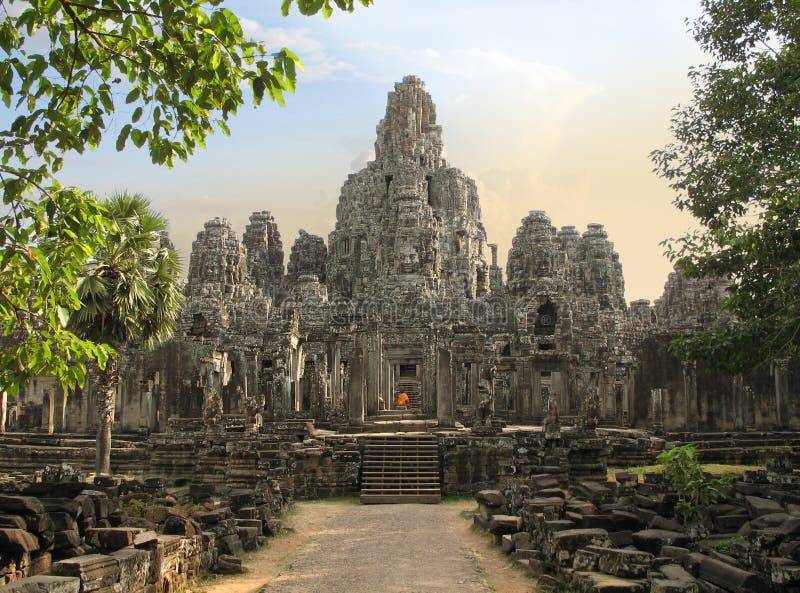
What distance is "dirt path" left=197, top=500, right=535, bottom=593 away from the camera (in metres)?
11.0

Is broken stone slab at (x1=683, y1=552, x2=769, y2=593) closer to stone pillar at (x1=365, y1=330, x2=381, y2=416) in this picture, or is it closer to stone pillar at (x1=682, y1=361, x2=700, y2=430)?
stone pillar at (x1=365, y1=330, x2=381, y2=416)

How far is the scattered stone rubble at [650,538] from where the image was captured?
869 centimetres

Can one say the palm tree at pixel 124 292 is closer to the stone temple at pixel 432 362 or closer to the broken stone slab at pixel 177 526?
the stone temple at pixel 432 362

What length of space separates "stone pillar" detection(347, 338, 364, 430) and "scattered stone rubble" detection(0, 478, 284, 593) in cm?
997

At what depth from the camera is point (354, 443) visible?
2120cm

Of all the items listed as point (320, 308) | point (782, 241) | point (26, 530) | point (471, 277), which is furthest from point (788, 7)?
point (471, 277)

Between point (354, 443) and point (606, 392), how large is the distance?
13.8m

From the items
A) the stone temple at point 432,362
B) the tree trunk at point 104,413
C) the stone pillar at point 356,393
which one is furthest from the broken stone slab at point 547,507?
the stone pillar at point 356,393

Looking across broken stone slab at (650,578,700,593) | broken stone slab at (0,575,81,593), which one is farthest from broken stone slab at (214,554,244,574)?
broken stone slab at (650,578,700,593)

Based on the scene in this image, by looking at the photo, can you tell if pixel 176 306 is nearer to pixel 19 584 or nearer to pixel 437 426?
pixel 437 426

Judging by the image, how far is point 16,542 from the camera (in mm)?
8953

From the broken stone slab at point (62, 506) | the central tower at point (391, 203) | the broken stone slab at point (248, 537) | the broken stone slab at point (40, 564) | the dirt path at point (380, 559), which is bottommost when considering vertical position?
the dirt path at point (380, 559)

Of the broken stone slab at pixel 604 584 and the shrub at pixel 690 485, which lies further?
the shrub at pixel 690 485

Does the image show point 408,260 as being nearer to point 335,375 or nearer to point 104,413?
point 335,375
